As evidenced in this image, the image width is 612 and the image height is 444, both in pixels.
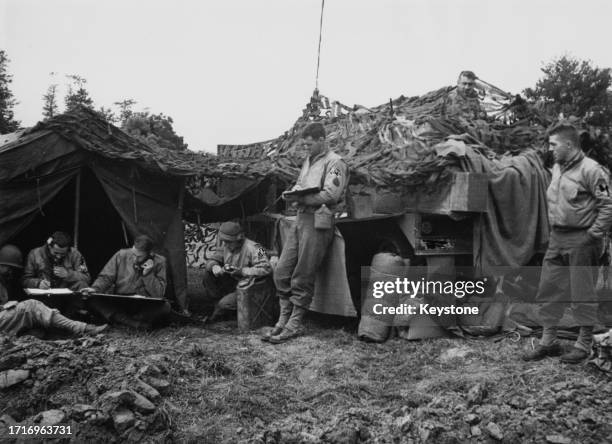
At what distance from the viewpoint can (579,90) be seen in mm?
16203

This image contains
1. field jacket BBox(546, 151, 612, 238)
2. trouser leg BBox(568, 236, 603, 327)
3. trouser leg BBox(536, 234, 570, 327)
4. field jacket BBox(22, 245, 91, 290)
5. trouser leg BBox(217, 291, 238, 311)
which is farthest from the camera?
trouser leg BBox(217, 291, 238, 311)

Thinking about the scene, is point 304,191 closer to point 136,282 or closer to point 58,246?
point 136,282

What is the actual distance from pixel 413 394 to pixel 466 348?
1.42 m

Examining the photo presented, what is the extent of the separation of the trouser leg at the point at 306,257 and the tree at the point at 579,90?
1081cm

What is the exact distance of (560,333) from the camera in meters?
5.87

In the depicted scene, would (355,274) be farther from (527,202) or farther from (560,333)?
(560,333)

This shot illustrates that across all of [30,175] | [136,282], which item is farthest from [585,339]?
[30,175]

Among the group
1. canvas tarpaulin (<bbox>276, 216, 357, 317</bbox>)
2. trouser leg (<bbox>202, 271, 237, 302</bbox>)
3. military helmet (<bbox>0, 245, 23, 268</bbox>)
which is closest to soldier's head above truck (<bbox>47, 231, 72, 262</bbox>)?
military helmet (<bbox>0, 245, 23, 268</bbox>)

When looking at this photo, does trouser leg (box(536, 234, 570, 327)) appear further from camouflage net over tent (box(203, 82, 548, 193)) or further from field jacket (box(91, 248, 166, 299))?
field jacket (box(91, 248, 166, 299))

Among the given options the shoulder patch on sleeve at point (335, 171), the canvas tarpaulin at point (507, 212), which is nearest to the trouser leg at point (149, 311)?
the shoulder patch on sleeve at point (335, 171)

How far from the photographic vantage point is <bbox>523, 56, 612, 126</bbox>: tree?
51.0 feet

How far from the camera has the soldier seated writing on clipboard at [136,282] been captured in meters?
6.98

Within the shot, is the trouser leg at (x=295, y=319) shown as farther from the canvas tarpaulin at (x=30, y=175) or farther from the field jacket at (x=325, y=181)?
the canvas tarpaulin at (x=30, y=175)

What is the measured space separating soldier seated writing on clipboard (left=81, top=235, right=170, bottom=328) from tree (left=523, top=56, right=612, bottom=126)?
1141cm
